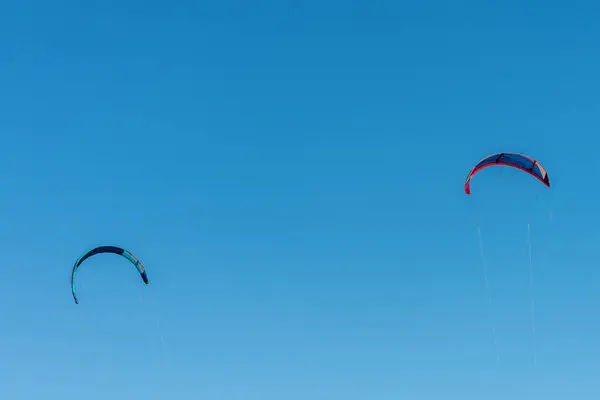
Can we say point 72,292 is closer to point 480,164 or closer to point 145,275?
point 145,275

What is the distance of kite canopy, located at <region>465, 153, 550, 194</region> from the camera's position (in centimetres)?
4238

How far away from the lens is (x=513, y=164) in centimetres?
4375

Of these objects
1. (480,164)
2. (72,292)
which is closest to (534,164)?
(480,164)

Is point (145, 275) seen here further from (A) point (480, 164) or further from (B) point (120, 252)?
(A) point (480, 164)

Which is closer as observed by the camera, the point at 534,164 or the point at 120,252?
the point at 534,164

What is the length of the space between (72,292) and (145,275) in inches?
188

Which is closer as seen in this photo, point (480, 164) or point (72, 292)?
point (480, 164)

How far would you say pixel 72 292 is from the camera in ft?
171

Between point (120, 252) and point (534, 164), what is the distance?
26577 mm

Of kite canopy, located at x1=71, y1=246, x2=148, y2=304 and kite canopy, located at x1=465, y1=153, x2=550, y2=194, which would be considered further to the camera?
kite canopy, located at x1=71, y1=246, x2=148, y2=304

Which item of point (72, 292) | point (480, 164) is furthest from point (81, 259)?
point (480, 164)

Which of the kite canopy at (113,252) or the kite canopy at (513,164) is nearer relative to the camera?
the kite canopy at (513,164)

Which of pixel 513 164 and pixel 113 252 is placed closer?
pixel 513 164

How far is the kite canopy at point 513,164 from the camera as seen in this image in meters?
42.4
